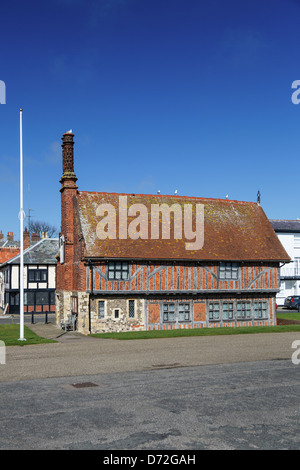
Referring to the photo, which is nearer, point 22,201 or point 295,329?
point 22,201

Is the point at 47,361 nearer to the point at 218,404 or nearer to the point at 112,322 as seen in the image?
the point at 218,404

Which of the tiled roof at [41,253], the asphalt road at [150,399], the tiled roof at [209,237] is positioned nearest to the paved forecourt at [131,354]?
the asphalt road at [150,399]

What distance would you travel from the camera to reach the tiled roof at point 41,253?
45219mm

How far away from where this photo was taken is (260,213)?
117ft

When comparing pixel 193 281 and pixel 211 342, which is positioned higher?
pixel 193 281

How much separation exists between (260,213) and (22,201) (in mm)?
18422

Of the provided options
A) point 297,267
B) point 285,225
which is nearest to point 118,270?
point 285,225

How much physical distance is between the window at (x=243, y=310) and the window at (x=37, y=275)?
20.4 m

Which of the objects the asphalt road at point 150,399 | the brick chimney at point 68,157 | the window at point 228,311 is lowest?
the asphalt road at point 150,399

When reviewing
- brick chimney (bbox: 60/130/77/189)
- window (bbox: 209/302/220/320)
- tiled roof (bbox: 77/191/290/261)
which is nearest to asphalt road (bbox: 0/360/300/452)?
tiled roof (bbox: 77/191/290/261)

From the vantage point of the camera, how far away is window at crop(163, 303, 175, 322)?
1185 inches

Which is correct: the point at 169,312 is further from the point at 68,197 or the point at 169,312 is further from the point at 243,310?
the point at 68,197

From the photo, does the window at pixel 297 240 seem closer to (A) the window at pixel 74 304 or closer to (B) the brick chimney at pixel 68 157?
(B) the brick chimney at pixel 68 157
